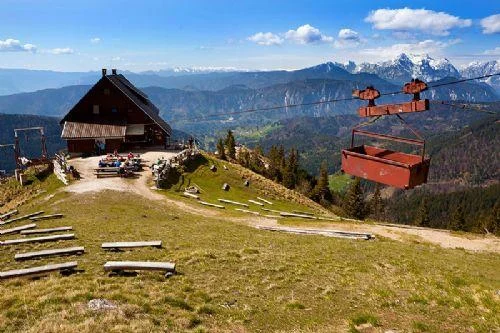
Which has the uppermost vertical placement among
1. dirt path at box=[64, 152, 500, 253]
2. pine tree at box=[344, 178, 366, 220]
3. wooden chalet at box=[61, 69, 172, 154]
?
wooden chalet at box=[61, 69, 172, 154]

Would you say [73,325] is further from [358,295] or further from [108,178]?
[108,178]

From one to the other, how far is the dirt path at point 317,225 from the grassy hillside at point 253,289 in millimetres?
6674

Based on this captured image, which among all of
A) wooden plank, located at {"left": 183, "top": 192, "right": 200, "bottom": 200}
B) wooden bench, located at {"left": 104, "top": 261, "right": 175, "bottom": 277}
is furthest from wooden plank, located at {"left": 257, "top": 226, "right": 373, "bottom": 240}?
wooden bench, located at {"left": 104, "top": 261, "right": 175, "bottom": 277}

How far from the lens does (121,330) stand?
1103cm

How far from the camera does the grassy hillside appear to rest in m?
12.6

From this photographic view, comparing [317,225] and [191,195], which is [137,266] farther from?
[191,195]

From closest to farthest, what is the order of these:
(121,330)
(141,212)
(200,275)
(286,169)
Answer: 1. (121,330)
2. (200,275)
3. (141,212)
4. (286,169)

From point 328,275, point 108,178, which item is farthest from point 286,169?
point 328,275

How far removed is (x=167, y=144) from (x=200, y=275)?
5258cm

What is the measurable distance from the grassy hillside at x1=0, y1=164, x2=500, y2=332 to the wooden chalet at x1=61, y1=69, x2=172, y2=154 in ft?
117

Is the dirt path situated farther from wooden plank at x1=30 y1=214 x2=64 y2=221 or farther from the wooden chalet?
the wooden chalet

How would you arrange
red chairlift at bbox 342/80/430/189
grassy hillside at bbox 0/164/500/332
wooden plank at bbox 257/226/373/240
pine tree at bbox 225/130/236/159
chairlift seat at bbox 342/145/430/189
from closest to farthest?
grassy hillside at bbox 0/164/500/332, red chairlift at bbox 342/80/430/189, chairlift seat at bbox 342/145/430/189, wooden plank at bbox 257/226/373/240, pine tree at bbox 225/130/236/159

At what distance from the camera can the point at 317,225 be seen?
3834 centimetres

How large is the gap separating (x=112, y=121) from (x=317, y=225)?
40.8 metres
